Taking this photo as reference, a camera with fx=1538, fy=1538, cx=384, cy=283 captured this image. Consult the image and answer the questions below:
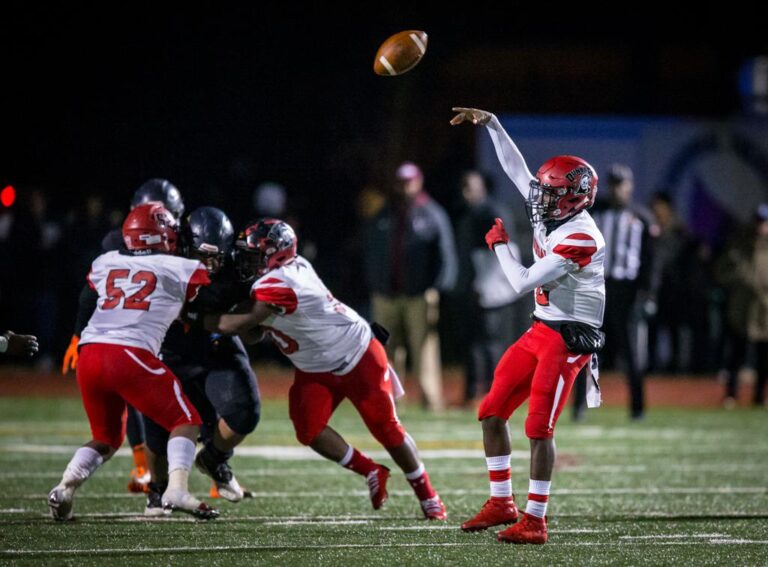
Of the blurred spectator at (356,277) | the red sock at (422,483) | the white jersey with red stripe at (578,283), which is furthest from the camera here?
the blurred spectator at (356,277)

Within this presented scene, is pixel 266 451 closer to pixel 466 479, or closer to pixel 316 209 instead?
pixel 466 479

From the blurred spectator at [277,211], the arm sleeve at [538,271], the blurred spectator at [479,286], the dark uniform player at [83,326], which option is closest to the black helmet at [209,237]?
the dark uniform player at [83,326]

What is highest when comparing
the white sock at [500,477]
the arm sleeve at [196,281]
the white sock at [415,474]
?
the arm sleeve at [196,281]

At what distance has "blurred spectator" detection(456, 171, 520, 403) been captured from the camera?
12.1m

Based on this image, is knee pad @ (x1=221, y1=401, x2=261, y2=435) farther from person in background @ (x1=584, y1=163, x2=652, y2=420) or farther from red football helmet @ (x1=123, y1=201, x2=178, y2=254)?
person in background @ (x1=584, y1=163, x2=652, y2=420)

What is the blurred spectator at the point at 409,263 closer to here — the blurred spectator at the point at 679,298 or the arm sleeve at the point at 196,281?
the blurred spectator at the point at 679,298

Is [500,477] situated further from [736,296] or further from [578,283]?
[736,296]

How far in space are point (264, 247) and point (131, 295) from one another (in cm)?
62

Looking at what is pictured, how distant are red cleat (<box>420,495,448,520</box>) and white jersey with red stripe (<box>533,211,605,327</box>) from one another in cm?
98

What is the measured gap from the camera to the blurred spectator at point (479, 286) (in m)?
12.1

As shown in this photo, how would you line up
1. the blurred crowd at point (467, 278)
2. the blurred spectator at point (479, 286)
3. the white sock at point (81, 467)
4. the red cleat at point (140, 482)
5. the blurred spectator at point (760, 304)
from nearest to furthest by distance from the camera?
the white sock at point (81, 467) < the red cleat at point (140, 482) < the blurred crowd at point (467, 278) < the blurred spectator at point (479, 286) < the blurred spectator at point (760, 304)

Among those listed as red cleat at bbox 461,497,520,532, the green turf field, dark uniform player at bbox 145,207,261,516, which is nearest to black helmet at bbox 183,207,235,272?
dark uniform player at bbox 145,207,261,516

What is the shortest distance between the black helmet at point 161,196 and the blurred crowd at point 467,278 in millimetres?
4366

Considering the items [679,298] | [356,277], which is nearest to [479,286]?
[356,277]
